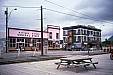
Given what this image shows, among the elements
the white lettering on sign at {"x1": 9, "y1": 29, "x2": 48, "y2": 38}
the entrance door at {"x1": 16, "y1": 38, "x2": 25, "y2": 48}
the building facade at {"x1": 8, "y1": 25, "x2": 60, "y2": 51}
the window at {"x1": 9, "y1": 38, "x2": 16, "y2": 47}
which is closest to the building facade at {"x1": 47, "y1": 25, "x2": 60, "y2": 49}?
the building facade at {"x1": 8, "y1": 25, "x2": 60, "y2": 51}

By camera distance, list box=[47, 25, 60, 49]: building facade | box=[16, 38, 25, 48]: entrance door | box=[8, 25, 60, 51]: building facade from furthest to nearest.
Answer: box=[47, 25, 60, 49]: building facade
box=[16, 38, 25, 48]: entrance door
box=[8, 25, 60, 51]: building facade

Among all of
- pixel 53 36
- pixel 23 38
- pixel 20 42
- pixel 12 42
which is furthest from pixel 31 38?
pixel 53 36

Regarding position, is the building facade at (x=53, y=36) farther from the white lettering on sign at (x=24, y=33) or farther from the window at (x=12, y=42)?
the window at (x=12, y=42)

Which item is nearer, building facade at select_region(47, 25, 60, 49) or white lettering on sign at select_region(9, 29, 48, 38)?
white lettering on sign at select_region(9, 29, 48, 38)

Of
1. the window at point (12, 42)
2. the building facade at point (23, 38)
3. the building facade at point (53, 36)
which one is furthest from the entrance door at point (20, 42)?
the building facade at point (53, 36)

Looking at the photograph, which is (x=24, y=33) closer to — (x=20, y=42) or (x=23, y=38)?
(x=23, y=38)

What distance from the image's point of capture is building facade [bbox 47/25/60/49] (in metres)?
53.6

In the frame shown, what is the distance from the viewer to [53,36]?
54.8 meters

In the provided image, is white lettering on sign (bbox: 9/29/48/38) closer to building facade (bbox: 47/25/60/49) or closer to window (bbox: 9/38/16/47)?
window (bbox: 9/38/16/47)

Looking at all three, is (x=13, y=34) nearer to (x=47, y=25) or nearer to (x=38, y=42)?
(x=38, y=42)

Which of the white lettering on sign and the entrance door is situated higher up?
the white lettering on sign

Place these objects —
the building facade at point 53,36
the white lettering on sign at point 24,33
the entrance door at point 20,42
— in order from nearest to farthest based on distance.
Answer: the white lettering on sign at point 24,33
the entrance door at point 20,42
the building facade at point 53,36

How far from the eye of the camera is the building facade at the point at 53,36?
176 feet

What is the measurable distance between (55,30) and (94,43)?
521 inches
